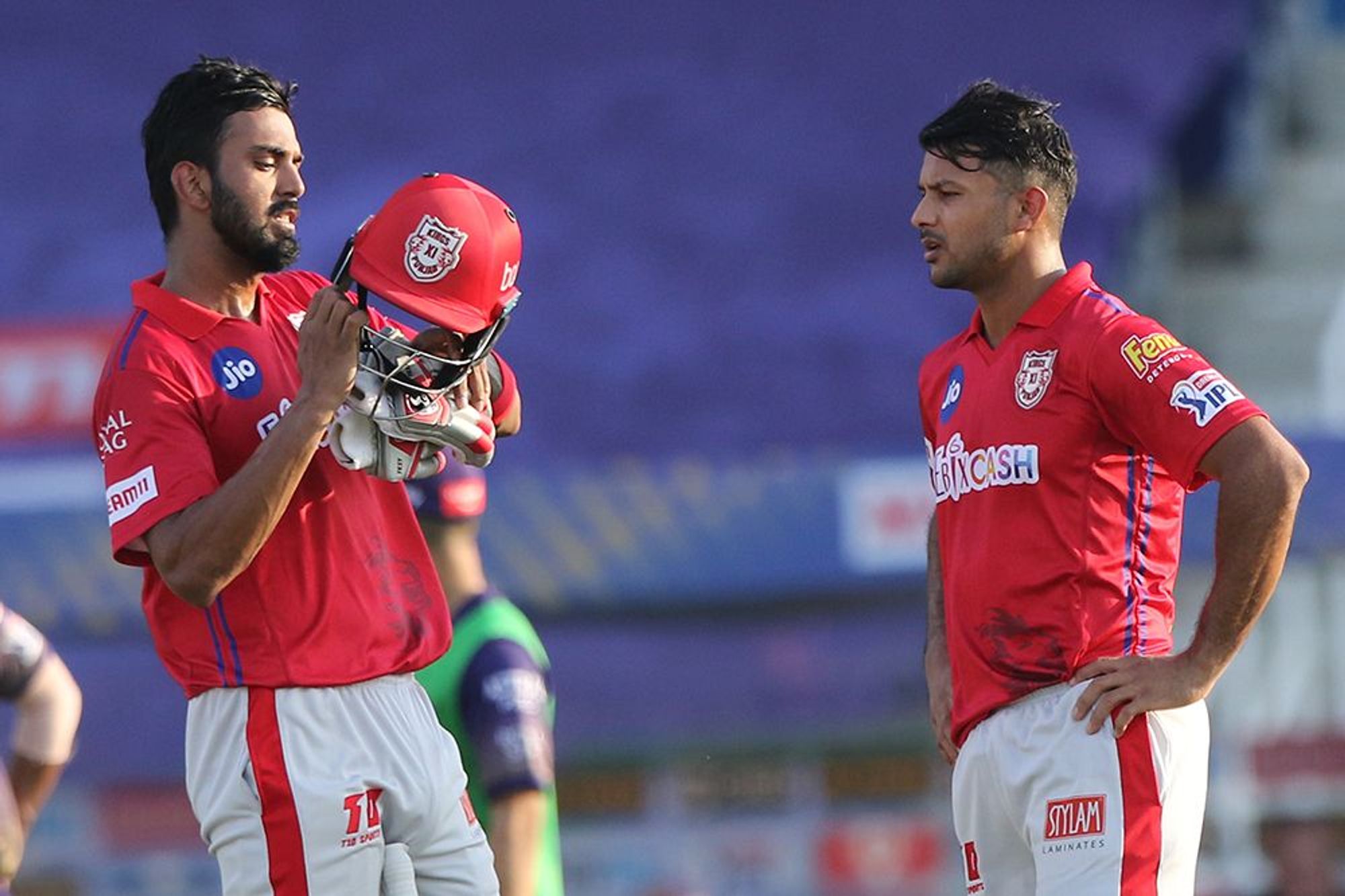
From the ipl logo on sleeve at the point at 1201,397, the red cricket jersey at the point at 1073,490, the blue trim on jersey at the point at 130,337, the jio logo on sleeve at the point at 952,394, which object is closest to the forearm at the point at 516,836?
the red cricket jersey at the point at 1073,490

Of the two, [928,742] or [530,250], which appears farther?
[530,250]

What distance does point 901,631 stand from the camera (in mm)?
11008

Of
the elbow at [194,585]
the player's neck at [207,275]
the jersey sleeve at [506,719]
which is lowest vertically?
the jersey sleeve at [506,719]

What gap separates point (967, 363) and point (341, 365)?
4.07 feet

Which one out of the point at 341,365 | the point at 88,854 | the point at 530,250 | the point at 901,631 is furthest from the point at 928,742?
the point at 341,365

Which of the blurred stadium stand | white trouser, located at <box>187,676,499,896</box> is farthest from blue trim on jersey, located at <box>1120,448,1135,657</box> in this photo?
the blurred stadium stand

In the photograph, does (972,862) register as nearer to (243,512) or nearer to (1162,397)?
(1162,397)

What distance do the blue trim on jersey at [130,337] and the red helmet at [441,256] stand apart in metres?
0.40

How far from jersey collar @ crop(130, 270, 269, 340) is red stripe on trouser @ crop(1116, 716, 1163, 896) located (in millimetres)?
1692

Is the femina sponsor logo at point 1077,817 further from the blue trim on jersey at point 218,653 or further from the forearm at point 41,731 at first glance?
the forearm at point 41,731

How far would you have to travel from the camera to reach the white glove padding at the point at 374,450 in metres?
3.46

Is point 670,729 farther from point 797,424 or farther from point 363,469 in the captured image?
point 363,469

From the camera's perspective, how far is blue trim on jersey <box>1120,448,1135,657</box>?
373 cm

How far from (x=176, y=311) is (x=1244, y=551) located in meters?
1.83
